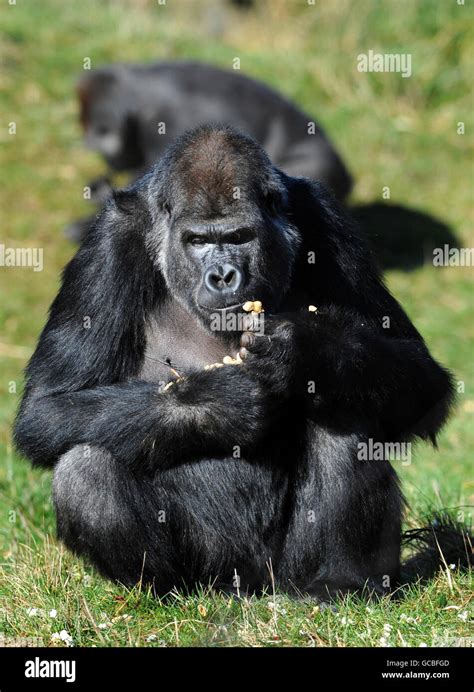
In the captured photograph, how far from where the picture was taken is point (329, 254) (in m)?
5.84

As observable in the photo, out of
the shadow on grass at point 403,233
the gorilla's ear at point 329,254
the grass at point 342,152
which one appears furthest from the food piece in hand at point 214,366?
the shadow on grass at point 403,233

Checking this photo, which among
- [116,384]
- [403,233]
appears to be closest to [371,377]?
[116,384]

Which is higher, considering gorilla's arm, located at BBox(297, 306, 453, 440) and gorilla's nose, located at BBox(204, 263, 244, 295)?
gorilla's nose, located at BBox(204, 263, 244, 295)

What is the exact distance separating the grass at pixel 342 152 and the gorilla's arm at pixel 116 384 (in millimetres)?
744

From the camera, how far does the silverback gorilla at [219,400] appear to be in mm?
5262

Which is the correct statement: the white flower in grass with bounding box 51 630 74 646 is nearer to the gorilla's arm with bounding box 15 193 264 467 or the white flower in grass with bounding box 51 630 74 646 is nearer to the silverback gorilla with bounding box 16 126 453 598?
the silverback gorilla with bounding box 16 126 453 598

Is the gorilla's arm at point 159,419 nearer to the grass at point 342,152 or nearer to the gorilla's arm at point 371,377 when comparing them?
the gorilla's arm at point 371,377

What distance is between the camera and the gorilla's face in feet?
17.6

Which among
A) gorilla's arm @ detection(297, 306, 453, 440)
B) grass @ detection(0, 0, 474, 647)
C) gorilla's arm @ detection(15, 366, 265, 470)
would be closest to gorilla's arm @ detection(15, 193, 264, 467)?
gorilla's arm @ detection(15, 366, 265, 470)

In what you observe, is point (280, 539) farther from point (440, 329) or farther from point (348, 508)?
point (440, 329)

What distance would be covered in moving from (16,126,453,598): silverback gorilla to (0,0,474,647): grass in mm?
310

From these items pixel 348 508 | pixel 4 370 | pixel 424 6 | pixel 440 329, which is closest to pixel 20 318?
pixel 4 370

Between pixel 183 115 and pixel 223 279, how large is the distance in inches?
398

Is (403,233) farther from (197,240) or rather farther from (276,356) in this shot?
(276,356)
